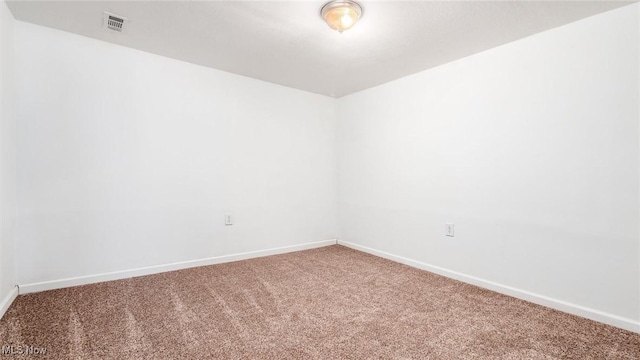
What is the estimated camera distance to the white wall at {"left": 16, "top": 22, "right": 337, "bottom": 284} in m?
2.30

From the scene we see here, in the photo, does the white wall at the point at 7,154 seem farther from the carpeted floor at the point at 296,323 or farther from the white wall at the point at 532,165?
the white wall at the point at 532,165

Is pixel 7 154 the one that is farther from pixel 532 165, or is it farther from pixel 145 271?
pixel 532 165

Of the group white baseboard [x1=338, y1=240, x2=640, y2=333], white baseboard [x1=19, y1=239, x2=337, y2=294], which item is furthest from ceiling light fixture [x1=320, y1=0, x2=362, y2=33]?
white baseboard [x1=19, y1=239, x2=337, y2=294]

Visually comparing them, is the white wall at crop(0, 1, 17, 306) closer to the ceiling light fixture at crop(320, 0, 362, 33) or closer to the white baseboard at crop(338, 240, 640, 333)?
the ceiling light fixture at crop(320, 0, 362, 33)

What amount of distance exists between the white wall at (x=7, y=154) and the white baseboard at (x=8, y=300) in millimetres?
22

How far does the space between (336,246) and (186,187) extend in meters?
2.02

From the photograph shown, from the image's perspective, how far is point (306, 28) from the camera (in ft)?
7.27

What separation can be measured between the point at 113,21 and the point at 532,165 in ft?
10.8

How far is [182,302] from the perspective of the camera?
2154 mm

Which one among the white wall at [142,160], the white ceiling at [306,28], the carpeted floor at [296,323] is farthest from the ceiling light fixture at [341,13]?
the carpeted floor at [296,323]

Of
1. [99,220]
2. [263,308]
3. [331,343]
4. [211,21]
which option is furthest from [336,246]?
[211,21]

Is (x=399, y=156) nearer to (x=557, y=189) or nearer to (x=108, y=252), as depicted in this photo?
(x=557, y=189)

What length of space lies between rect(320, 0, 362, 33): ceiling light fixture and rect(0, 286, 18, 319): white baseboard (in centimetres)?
282

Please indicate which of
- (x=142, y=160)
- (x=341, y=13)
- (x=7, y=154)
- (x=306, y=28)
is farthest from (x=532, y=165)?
(x=7, y=154)
